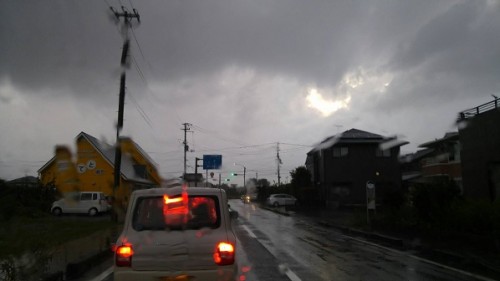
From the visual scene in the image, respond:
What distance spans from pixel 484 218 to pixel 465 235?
2.54 ft

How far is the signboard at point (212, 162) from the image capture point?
42.3 metres

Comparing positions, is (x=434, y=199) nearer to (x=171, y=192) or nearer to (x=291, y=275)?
(x=291, y=275)

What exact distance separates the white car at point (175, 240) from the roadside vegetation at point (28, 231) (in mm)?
2679

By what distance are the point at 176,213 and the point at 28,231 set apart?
1099 cm

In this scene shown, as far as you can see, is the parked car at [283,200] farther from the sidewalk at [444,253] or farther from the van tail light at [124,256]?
the van tail light at [124,256]

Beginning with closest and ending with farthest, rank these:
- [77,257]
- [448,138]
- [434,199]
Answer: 1. [77,257]
2. [434,199]
3. [448,138]

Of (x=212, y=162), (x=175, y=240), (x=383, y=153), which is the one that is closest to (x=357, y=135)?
(x=383, y=153)

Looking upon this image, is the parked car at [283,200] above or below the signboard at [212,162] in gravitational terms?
below

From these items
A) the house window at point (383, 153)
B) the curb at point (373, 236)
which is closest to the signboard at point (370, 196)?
the curb at point (373, 236)

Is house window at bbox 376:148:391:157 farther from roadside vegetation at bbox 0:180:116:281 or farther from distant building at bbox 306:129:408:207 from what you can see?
roadside vegetation at bbox 0:180:116:281

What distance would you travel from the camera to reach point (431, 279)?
9023 mm

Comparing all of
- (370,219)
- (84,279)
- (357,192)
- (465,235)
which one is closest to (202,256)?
(84,279)

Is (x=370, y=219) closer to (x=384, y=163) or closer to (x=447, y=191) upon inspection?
(x=447, y=191)

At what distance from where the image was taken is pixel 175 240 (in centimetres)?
544
